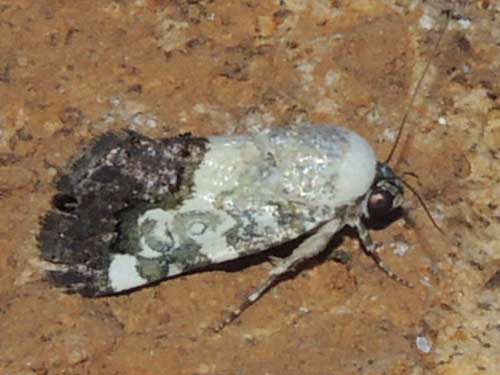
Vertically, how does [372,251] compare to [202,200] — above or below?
below

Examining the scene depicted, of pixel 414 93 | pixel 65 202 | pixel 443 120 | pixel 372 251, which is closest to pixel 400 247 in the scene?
pixel 372 251

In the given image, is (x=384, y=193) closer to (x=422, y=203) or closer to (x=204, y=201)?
(x=422, y=203)

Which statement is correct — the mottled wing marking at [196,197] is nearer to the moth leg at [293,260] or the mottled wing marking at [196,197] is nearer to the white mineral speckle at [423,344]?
the moth leg at [293,260]

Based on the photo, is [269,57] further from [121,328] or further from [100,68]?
[121,328]

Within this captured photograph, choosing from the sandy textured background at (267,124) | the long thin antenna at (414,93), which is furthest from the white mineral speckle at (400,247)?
the long thin antenna at (414,93)

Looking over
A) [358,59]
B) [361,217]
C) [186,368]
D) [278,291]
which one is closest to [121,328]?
[186,368]

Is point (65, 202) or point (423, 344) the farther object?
point (65, 202)

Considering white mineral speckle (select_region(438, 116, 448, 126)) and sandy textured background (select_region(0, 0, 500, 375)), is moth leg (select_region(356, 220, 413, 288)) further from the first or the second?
white mineral speckle (select_region(438, 116, 448, 126))
